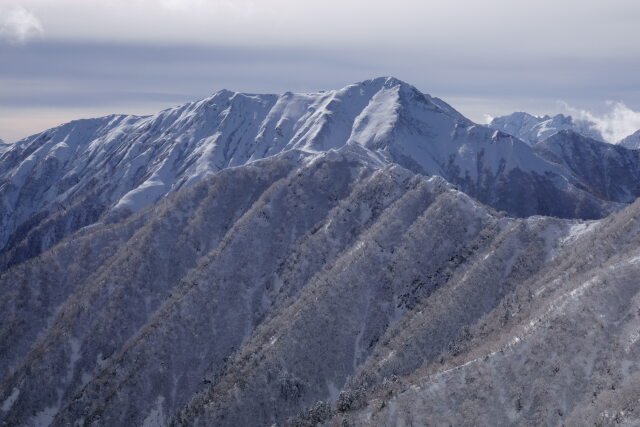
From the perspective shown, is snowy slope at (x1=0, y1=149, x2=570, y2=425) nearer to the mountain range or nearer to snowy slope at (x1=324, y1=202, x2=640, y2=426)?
the mountain range

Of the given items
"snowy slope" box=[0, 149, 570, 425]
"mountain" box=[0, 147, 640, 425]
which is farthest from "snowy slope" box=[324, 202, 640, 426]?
"snowy slope" box=[0, 149, 570, 425]

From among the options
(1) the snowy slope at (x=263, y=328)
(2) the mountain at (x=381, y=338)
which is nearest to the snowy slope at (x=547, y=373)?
(2) the mountain at (x=381, y=338)

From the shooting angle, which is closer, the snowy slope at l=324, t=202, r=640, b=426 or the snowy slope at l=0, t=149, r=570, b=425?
the snowy slope at l=324, t=202, r=640, b=426

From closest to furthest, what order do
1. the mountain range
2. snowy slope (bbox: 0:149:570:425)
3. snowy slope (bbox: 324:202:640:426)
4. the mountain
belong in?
1. snowy slope (bbox: 324:202:640:426)
2. the mountain range
3. the mountain
4. snowy slope (bbox: 0:149:570:425)

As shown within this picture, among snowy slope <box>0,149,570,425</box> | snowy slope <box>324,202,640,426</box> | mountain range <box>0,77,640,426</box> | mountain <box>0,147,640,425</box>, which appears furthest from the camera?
snowy slope <box>0,149,570,425</box>

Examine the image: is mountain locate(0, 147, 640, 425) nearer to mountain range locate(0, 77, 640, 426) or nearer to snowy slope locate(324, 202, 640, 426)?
snowy slope locate(324, 202, 640, 426)

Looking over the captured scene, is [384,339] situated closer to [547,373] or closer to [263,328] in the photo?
[263,328]

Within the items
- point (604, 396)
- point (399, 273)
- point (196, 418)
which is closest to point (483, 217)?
point (399, 273)

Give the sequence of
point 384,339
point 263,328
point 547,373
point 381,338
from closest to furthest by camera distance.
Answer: point 547,373
point 384,339
point 381,338
point 263,328

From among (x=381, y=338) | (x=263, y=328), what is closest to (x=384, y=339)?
(x=381, y=338)

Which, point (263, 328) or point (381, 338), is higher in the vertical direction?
point (381, 338)

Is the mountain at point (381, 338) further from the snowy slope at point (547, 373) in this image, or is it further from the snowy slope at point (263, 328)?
the snowy slope at point (263, 328)
